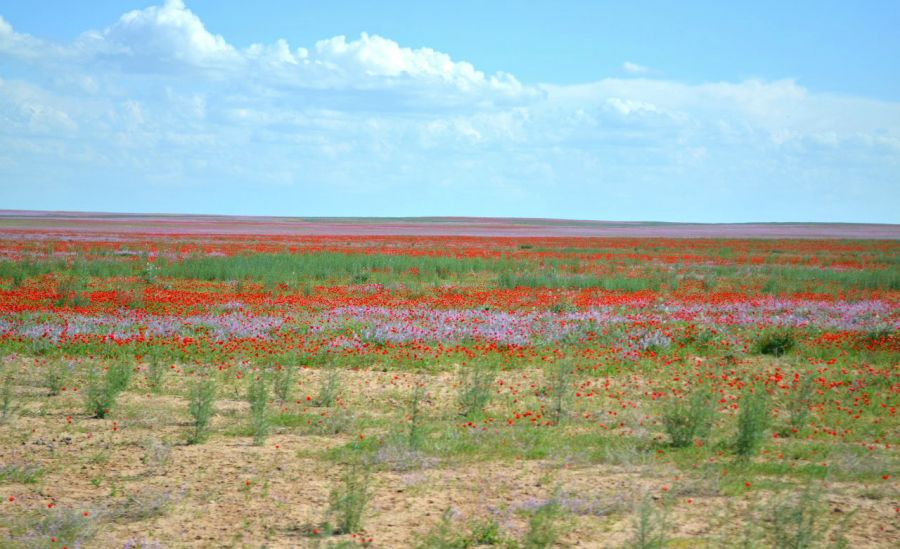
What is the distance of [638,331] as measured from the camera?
17.2m

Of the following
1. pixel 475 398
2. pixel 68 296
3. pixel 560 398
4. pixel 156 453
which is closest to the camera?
pixel 156 453

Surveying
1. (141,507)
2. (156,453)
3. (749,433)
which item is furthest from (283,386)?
(749,433)

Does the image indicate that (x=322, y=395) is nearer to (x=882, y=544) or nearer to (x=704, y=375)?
(x=704, y=375)

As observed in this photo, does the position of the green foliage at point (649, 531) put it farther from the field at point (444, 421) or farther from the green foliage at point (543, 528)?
the green foliage at point (543, 528)

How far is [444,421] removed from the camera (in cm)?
1079

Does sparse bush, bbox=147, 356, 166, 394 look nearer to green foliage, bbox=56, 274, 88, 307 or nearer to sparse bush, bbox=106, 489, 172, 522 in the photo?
sparse bush, bbox=106, 489, 172, 522

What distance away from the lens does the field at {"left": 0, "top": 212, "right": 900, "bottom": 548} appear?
7.03 meters

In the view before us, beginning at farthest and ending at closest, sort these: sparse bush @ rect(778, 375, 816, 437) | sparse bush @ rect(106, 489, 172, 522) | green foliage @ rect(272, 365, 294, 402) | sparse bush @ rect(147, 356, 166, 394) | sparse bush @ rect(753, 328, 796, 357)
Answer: sparse bush @ rect(753, 328, 796, 357), sparse bush @ rect(147, 356, 166, 394), green foliage @ rect(272, 365, 294, 402), sparse bush @ rect(778, 375, 816, 437), sparse bush @ rect(106, 489, 172, 522)

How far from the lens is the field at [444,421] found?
703cm

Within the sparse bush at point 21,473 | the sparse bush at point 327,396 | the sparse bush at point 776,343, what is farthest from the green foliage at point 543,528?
the sparse bush at point 776,343

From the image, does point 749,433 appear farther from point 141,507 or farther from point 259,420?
point 141,507

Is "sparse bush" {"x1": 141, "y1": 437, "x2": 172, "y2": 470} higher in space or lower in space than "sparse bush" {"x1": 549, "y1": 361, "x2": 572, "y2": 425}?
lower

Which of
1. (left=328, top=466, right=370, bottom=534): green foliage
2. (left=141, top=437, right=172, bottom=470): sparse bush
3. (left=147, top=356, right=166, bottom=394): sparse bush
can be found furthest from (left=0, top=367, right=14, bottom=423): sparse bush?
(left=328, top=466, right=370, bottom=534): green foliage

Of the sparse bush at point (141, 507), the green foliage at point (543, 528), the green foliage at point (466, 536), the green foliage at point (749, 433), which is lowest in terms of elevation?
the sparse bush at point (141, 507)
